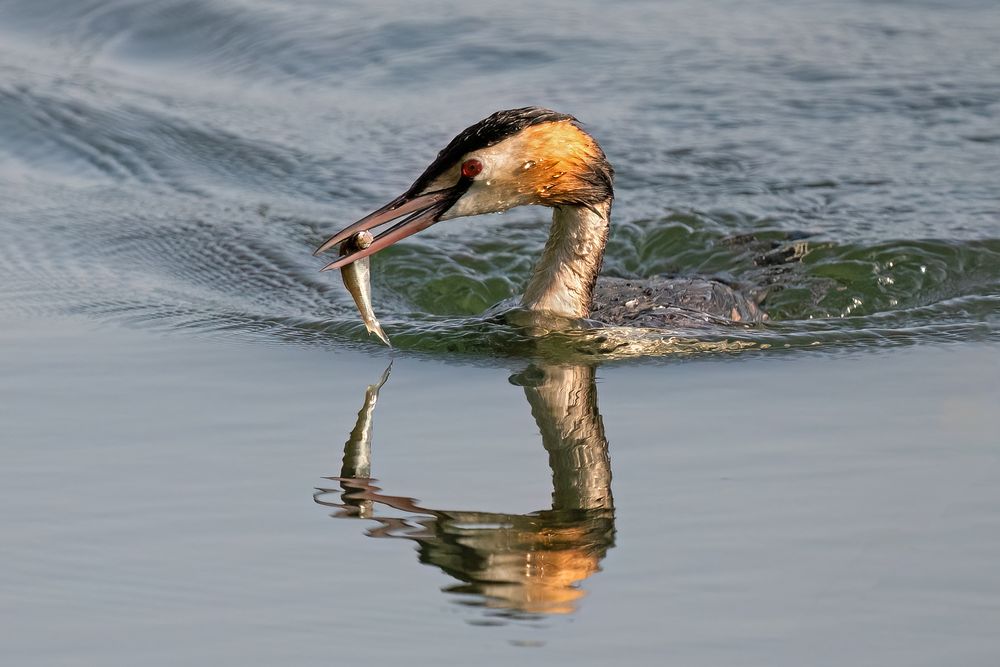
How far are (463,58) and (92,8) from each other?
12.0 feet

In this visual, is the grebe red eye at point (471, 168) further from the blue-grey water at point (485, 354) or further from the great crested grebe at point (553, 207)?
the blue-grey water at point (485, 354)

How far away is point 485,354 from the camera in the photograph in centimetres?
775

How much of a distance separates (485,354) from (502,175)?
941mm

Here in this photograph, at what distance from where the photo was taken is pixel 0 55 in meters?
13.3

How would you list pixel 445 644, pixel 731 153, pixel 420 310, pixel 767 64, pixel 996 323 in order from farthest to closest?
pixel 767 64 → pixel 731 153 → pixel 420 310 → pixel 996 323 → pixel 445 644

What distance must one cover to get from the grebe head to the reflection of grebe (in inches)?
38.9

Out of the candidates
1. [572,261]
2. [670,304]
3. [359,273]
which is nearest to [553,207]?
[572,261]

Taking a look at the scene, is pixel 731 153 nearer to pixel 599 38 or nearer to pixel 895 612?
pixel 599 38

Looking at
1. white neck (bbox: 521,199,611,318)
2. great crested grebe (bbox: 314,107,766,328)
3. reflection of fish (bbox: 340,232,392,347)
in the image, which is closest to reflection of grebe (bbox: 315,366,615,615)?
reflection of fish (bbox: 340,232,392,347)

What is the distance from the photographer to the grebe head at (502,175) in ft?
23.1

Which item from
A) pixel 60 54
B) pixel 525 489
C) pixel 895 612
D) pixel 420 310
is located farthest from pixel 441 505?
pixel 60 54

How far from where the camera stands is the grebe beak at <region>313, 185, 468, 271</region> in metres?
6.85

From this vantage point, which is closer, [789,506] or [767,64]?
[789,506]

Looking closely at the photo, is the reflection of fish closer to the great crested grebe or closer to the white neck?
the great crested grebe
